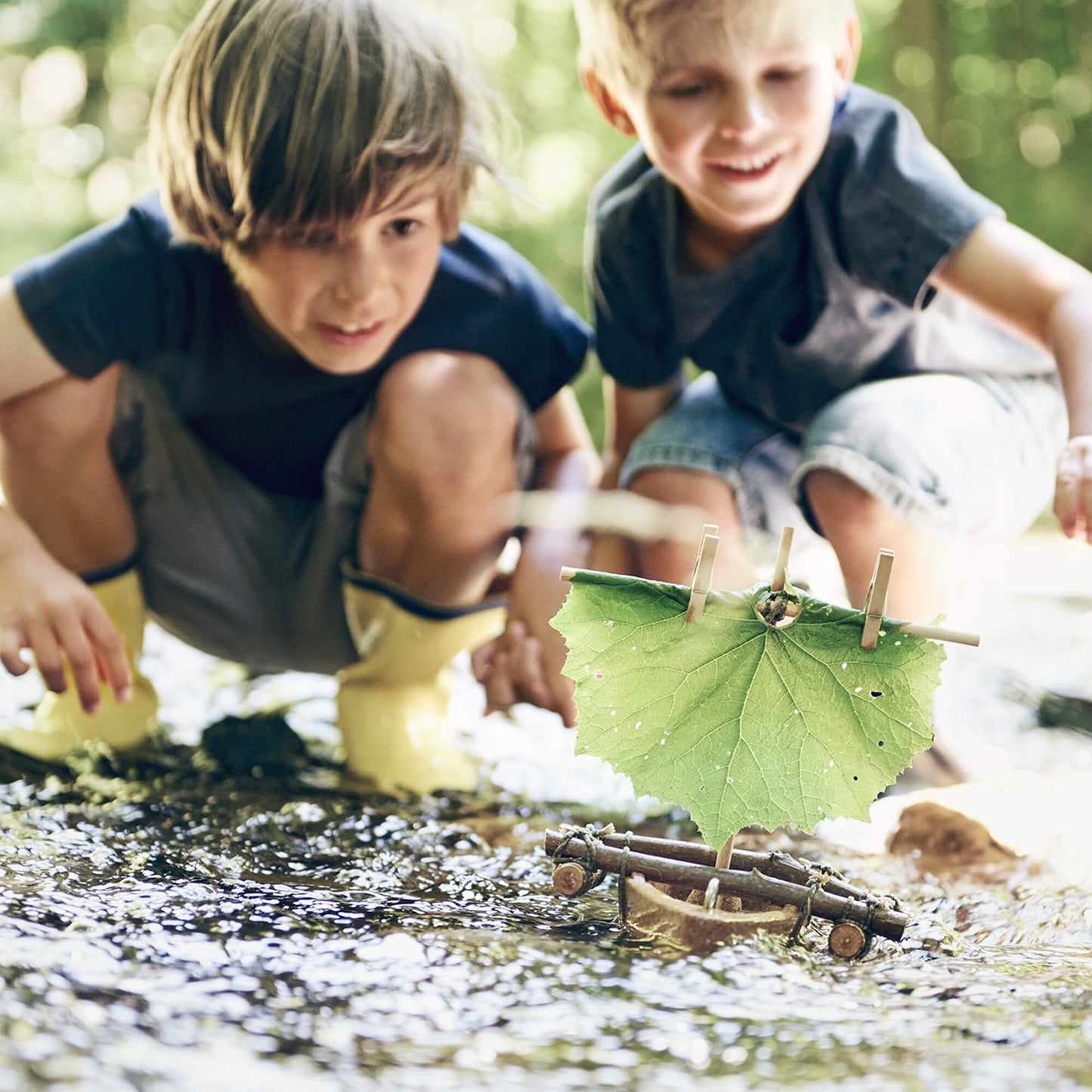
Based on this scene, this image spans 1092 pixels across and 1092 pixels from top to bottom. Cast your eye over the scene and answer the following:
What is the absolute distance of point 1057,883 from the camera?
1062mm

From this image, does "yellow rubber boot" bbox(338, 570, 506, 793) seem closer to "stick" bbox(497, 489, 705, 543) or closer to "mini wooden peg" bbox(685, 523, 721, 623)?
"stick" bbox(497, 489, 705, 543)

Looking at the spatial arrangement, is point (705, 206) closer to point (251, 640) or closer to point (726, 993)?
point (251, 640)

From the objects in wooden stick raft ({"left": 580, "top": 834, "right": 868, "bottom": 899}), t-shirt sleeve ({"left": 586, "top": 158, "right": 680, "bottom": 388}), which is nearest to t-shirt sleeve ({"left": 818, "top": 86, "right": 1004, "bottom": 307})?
t-shirt sleeve ({"left": 586, "top": 158, "right": 680, "bottom": 388})

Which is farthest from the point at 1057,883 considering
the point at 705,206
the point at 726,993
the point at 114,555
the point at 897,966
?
the point at 114,555

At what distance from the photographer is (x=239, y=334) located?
1370mm

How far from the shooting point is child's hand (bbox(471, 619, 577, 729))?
1273 millimetres

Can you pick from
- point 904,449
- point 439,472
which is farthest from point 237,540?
point 904,449

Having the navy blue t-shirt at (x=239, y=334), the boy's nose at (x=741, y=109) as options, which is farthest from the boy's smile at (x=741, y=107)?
the navy blue t-shirt at (x=239, y=334)

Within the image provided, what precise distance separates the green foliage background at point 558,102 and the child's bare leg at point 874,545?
2.80 m

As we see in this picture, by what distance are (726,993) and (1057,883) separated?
47cm

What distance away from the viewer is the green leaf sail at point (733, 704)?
79cm

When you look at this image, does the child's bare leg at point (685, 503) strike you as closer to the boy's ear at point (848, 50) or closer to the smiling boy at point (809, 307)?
the smiling boy at point (809, 307)

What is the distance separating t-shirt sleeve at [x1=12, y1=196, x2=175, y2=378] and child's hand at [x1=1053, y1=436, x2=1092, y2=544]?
0.94 metres

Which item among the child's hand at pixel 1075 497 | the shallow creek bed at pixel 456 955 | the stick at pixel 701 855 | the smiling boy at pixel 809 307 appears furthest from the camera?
the smiling boy at pixel 809 307
